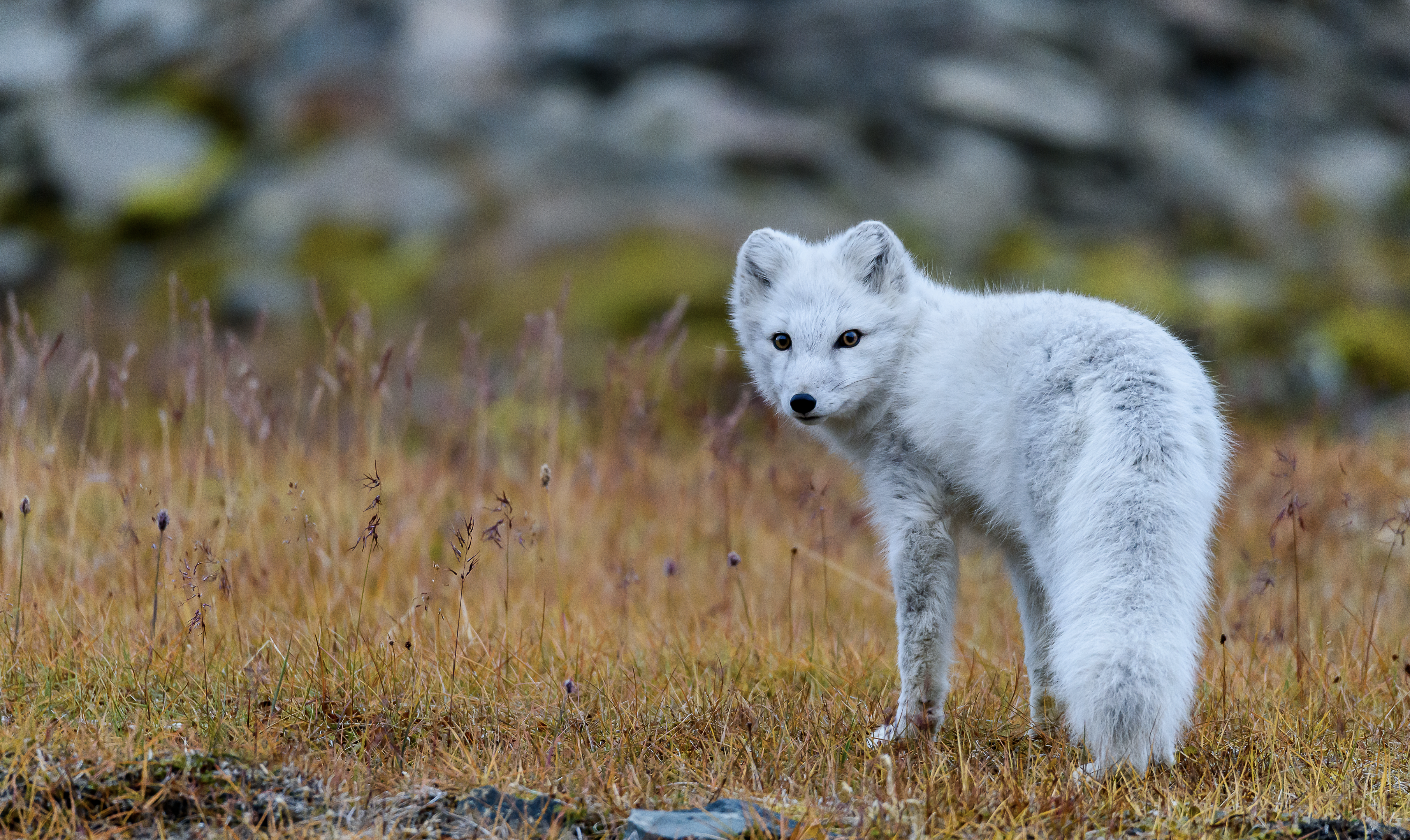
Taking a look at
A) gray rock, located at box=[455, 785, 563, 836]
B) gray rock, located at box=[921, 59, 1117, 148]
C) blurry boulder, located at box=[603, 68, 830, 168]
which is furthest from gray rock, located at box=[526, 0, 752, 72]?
gray rock, located at box=[455, 785, 563, 836]

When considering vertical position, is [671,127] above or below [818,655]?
above

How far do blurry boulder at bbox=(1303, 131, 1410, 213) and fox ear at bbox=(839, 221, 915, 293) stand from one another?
37.2ft

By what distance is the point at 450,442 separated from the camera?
584 cm

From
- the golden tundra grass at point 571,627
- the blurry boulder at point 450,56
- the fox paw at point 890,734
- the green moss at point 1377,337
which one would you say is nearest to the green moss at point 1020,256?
the green moss at point 1377,337

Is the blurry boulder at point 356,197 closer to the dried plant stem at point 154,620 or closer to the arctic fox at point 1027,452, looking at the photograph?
the arctic fox at point 1027,452

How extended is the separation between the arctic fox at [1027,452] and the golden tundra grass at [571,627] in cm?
27

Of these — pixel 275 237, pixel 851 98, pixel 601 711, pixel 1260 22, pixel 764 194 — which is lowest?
pixel 601 711

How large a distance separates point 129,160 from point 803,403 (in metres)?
9.94

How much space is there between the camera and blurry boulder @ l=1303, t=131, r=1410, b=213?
521 inches

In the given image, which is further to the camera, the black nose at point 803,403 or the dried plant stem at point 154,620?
the black nose at point 803,403

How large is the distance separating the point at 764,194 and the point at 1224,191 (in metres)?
5.57

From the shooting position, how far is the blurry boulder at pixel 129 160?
11.0 meters

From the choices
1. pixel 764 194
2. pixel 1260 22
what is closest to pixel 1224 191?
pixel 1260 22

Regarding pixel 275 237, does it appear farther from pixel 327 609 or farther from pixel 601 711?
pixel 601 711
